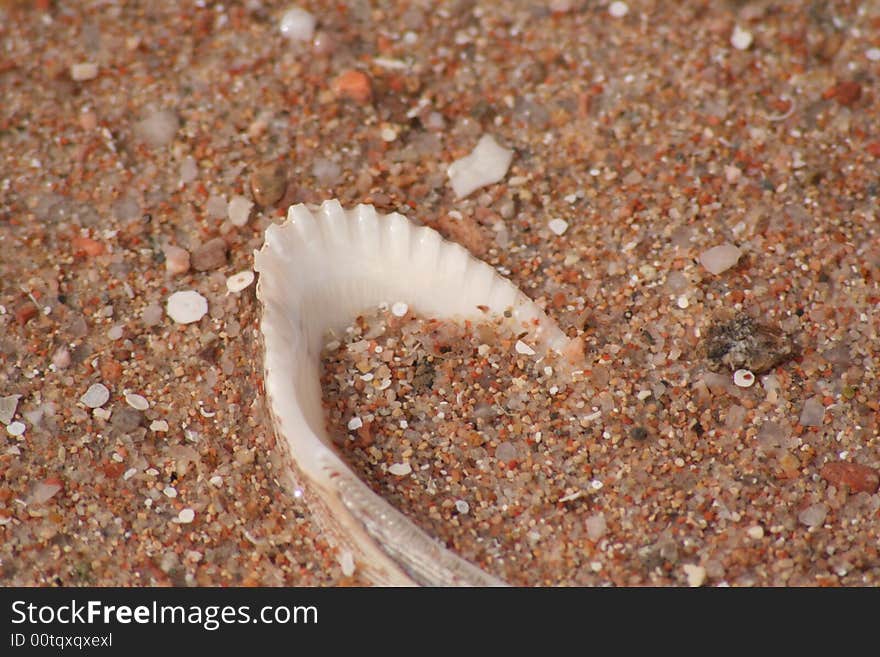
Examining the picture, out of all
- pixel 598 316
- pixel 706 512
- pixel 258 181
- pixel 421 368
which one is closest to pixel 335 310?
pixel 421 368

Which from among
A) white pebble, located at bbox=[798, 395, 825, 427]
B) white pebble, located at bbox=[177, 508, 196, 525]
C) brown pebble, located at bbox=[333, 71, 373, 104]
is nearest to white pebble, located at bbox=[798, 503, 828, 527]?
white pebble, located at bbox=[798, 395, 825, 427]

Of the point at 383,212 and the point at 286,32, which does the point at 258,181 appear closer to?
the point at 383,212

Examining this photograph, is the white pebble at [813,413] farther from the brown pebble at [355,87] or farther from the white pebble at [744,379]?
the brown pebble at [355,87]

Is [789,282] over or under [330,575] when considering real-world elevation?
over

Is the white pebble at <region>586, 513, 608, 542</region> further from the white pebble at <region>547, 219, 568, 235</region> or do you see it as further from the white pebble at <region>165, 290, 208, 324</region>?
the white pebble at <region>165, 290, 208, 324</region>

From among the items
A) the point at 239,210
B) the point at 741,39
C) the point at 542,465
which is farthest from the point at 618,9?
the point at 542,465

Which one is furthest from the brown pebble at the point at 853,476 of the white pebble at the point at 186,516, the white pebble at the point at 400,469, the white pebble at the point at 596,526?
the white pebble at the point at 186,516
